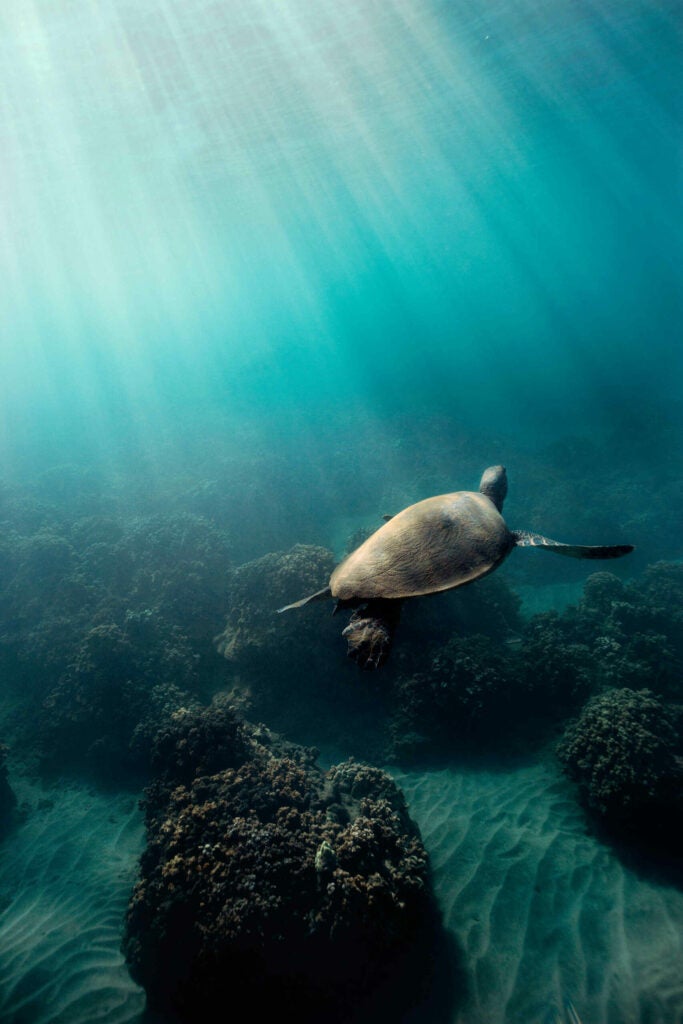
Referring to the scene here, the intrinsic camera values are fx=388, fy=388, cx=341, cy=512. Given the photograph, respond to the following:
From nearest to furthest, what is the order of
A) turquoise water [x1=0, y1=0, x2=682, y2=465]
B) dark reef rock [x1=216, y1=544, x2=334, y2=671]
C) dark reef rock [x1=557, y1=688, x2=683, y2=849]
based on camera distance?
1. dark reef rock [x1=557, y1=688, x2=683, y2=849]
2. dark reef rock [x1=216, y1=544, x2=334, y2=671]
3. turquoise water [x1=0, y1=0, x2=682, y2=465]

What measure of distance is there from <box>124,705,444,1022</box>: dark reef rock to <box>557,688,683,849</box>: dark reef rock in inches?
117

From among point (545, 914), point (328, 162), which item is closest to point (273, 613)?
point (545, 914)

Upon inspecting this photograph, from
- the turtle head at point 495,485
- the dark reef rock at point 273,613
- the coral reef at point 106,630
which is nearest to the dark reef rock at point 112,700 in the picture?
the coral reef at point 106,630

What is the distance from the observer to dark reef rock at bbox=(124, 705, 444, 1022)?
13.0 feet

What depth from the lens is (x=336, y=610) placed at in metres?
3.57

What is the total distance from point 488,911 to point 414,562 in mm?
4790

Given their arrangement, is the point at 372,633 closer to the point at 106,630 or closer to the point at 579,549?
the point at 579,549

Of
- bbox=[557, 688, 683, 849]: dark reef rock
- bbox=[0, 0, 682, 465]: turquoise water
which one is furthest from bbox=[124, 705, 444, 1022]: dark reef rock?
bbox=[0, 0, 682, 465]: turquoise water

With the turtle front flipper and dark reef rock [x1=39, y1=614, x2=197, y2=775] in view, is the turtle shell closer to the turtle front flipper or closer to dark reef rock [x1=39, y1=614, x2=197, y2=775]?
the turtle front flipper

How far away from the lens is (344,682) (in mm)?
8250

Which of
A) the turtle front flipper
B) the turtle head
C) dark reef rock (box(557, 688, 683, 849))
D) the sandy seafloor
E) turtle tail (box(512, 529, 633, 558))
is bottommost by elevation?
dark reef rock (box(557, 688, 683, 849))

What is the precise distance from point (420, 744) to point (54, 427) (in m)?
47.9

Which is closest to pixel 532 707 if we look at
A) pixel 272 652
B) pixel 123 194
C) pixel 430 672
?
pixel 430 672

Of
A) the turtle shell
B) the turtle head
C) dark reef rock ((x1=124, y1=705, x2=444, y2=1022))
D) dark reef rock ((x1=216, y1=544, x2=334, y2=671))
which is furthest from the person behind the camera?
dark reef rock ((x1=216, y1=544, x2=334, y2=671))
